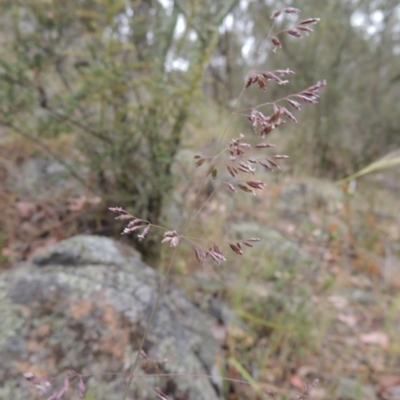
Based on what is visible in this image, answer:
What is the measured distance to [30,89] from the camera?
196cm

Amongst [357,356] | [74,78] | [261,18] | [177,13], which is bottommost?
[357,356]

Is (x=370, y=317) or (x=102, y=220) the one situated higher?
(x=102, y=220)

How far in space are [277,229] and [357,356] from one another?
142 cm

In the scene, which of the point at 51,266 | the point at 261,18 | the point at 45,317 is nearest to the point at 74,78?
the point at 51,266

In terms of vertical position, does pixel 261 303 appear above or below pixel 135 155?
below

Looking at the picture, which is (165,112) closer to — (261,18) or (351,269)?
(351,269)

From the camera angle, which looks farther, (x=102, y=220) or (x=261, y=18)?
(x=261, y=18)

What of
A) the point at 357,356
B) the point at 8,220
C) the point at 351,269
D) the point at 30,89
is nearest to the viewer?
the point at 30,89

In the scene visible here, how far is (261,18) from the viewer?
6.19 m

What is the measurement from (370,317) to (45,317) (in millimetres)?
2380

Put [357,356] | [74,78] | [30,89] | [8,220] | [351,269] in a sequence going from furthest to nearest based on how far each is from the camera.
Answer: [351,269], [74,78], [357,356], [8,220], [30,89]

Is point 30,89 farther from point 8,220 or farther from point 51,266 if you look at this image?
point 51,266

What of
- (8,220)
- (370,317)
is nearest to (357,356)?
(370,317)

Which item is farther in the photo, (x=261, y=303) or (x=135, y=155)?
(x=261, y=303)
